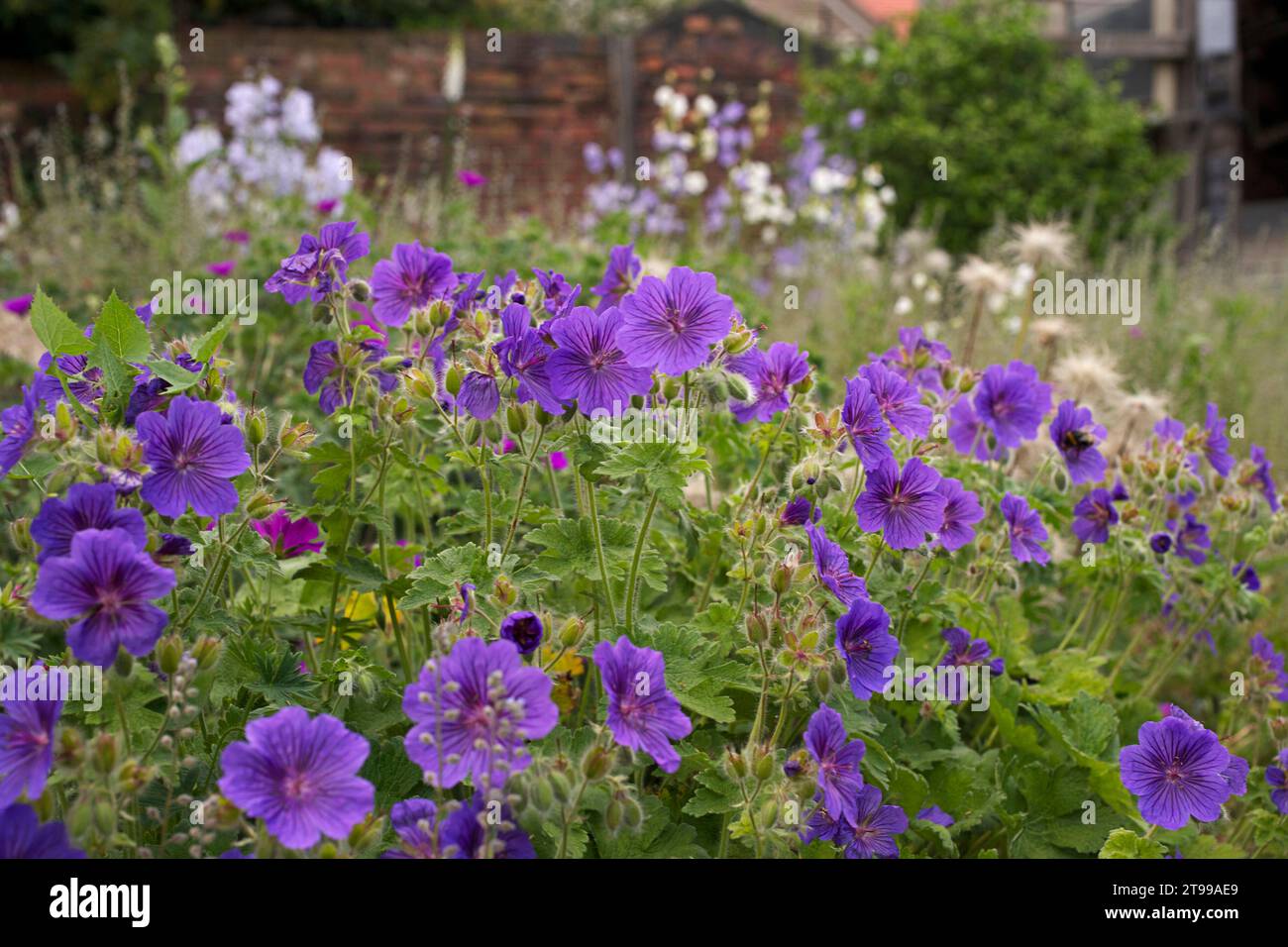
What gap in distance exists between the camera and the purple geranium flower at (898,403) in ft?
5.39

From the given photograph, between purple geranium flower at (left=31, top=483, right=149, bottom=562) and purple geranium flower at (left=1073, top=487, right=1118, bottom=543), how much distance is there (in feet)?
5.23

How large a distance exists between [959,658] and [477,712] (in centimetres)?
95

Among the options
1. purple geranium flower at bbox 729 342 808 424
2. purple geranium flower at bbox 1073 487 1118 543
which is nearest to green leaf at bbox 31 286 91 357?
purple geranium flower at bbox 729 342 808 424

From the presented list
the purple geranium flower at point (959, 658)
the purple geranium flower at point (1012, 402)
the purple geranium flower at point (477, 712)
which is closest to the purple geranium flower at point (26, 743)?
the purple geranium flower at point (477, 712)

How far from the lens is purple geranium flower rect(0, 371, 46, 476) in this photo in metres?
1.31

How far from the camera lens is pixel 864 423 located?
4.93 feet

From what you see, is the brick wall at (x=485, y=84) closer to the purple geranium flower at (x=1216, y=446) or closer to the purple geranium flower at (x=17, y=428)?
the purple geranium flower at (x=1216, y=446)

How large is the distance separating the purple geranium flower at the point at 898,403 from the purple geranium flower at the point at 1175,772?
1.61 ft

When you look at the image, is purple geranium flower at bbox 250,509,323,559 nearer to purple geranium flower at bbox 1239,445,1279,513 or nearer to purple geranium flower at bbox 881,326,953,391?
purple geranium flower at bbox 881,326,953,391

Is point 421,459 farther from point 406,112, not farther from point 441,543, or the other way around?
point 406,112

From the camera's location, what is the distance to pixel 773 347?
163cm

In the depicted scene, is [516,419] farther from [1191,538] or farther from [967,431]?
[1191,538]
